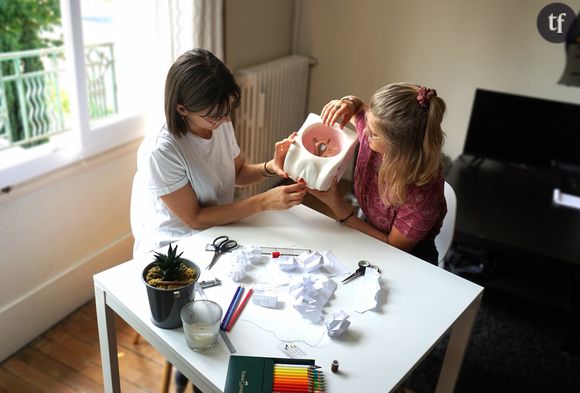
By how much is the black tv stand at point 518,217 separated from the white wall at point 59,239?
1.55 m

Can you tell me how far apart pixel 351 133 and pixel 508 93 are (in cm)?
163

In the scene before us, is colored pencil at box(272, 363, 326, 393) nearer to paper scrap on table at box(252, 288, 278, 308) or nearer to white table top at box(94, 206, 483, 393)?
white table top at box(94, 206, 483, 393)

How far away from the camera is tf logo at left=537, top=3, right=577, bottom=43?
97.7 inches

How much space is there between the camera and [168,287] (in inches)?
Answer: 41.5

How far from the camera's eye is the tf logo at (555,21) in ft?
8.14

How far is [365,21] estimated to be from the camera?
120 inches

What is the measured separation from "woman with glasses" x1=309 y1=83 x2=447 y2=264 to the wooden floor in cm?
96

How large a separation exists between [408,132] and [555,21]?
5.77 ft

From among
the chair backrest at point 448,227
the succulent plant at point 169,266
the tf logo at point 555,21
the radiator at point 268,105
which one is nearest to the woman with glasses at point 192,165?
the succulent plant at point 169,266

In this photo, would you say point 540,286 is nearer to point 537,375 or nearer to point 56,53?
point 537,375

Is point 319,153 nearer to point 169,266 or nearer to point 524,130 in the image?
point 169,266

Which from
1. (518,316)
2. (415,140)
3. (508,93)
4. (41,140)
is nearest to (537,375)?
(518,316)

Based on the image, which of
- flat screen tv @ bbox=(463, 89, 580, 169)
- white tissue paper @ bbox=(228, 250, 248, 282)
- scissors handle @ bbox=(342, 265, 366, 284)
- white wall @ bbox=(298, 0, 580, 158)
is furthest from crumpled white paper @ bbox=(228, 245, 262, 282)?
white wall @ bbox=(298, 0, 580, 158)

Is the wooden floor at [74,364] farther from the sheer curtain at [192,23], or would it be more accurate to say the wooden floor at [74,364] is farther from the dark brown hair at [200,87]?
the sheer curtain at [192,23]
